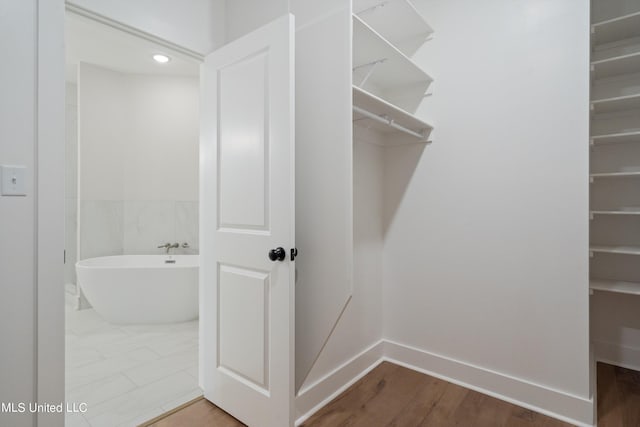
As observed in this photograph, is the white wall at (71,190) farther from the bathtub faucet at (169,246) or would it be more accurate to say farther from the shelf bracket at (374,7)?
the shelf bracket at (374,7)

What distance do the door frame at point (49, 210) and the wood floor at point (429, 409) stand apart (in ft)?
2.04

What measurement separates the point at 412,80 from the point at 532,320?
165cm

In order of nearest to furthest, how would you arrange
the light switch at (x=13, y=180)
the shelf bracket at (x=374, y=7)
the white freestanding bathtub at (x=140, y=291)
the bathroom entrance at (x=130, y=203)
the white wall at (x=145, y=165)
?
the light switch at (x=13, y=180)
the shelf bracket at (x=374, y=7)
the bathroom entrance at (x=130, y=203)
the white freestanding bathtub at (x=140, y=291)
the white wall at (x=145, y=165)

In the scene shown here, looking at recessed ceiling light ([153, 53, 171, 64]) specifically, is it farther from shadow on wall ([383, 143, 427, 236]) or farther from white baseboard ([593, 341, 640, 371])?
white baseboard ([593, 341, 640, 371])

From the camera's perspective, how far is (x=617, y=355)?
2.12 m

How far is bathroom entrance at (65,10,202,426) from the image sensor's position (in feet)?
9.51

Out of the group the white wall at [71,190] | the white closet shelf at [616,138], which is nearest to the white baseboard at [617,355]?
the white closet shelf at [616,138]

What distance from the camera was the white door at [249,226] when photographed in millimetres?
1457

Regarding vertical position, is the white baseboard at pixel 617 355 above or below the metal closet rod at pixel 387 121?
below

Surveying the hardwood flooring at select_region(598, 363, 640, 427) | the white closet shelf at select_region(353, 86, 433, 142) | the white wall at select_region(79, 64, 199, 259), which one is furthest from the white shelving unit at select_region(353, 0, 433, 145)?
the white wall at select_region(79, 64, 199, 259)

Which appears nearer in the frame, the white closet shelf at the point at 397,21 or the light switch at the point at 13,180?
the light switch at the point at 13,180

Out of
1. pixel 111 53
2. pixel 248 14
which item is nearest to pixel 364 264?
pixel 248 14

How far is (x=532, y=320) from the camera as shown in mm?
1845

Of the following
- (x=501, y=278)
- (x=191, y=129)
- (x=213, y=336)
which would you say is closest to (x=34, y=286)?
(x=213, y=336)
